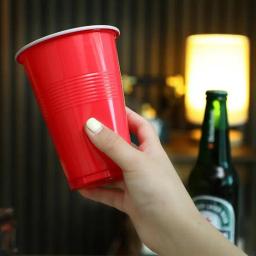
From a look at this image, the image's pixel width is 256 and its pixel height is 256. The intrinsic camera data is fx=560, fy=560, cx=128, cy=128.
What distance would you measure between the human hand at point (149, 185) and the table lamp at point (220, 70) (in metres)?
1.54

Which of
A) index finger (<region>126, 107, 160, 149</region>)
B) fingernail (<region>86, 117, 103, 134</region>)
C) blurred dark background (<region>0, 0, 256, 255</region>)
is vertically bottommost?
blurred dark background (<region>0, 0, 256, 255</region>)

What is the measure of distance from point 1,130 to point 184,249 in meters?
2.14

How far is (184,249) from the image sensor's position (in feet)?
2.36

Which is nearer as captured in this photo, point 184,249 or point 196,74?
point 184,249

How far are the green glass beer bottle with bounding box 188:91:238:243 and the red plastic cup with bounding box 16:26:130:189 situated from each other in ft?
0.66

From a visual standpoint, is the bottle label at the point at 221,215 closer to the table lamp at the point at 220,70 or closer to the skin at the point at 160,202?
the skin at the point at 160,202

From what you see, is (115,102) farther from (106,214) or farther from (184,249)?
(106,214)

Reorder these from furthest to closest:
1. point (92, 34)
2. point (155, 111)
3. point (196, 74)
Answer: point (155, 111)
point (196, 74)
point (92, 34)

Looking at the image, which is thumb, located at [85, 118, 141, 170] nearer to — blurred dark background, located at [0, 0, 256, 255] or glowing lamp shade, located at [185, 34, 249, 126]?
glowing lamp shade, located at [185, 34, 249, 126]

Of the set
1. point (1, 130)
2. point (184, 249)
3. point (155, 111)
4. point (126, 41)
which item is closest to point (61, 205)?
point (1, 130)

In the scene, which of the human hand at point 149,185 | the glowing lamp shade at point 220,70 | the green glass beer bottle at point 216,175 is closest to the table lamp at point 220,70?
the glowing lamp shade at point 220,70

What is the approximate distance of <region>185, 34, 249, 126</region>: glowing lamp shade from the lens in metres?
2.26

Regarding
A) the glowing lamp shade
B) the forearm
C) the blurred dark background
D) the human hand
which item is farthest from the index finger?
the blurred dark background

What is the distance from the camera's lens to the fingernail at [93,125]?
688mm
